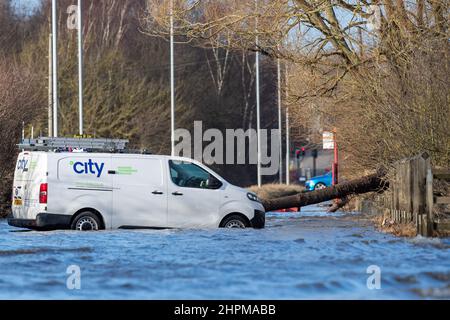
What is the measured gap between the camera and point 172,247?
1720 centimetres

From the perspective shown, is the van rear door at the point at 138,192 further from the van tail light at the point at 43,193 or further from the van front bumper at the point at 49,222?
the van tail light at the point at 43,193

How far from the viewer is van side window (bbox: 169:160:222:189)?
70.1 ft

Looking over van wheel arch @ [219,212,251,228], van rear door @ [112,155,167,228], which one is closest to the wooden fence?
van wheel arch @ [219,212,251,228]

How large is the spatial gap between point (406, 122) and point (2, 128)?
10.2 metres

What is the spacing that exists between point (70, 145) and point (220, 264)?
26.9 feet

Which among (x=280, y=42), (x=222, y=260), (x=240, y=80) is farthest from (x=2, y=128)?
(x=240, y=80)

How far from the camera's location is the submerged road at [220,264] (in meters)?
11.5

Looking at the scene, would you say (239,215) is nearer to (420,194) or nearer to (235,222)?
(235,222)

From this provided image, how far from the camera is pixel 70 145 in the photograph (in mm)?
21781

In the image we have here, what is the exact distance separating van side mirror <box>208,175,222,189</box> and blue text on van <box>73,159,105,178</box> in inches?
82.2

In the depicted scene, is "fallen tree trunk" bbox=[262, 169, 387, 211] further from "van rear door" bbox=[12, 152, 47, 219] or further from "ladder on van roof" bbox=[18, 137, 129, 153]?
"van rear door" bbox=[12, 152, 47, 219]

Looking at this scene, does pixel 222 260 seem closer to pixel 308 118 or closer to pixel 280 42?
pixel 280 42
